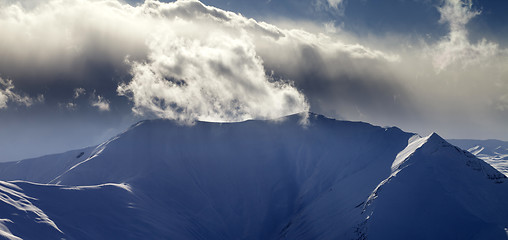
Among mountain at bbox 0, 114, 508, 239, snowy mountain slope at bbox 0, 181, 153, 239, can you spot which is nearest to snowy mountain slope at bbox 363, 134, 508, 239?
mountain at bbox 0, 114, 508, 239

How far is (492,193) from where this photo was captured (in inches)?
5768

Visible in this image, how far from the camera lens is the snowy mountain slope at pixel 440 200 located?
12800cm

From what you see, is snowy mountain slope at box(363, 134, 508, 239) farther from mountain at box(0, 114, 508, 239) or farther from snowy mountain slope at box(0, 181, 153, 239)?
snowy mountain slope at box(0, 181, 153, 239)

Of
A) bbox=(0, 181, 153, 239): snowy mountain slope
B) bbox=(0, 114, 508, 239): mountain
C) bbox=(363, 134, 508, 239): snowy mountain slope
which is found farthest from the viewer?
bbox=(363, 134, 508, 239): snowy mountain slope

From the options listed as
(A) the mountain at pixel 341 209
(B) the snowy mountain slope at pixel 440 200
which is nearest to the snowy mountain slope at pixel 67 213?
(A) the mountain at pixel 341 209

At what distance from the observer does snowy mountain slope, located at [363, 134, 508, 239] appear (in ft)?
420

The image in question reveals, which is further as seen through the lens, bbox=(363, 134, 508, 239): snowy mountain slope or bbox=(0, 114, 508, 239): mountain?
bbox=(363, 134, 508, 239): snowy mountain slope

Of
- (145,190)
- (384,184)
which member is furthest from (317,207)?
(145,190)

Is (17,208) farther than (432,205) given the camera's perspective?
No

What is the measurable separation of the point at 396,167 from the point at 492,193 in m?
Result: 40.5

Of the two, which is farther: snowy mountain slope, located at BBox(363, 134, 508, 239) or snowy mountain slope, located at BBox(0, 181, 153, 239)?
snowy mountain slope, located at BBox(363, 134, 508, 239)

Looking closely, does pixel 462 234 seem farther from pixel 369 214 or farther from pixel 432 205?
pixel 369 214

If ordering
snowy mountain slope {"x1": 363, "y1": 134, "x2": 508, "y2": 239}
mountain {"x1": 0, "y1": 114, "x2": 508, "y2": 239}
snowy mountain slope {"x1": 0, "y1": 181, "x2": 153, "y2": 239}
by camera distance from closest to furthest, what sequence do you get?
1. snowy mountain slope {"x1": 0, "y1": 181, "x2": 153, "y2": 239}
2. mountain {"x1": 0, "y1": 114, "x2": 508, "y2": 239}
3. snowy mountain slope {"x1": 363, "y1": 134, "x2": 508, "y2": 239}

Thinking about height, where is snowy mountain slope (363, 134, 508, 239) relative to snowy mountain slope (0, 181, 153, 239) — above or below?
above
